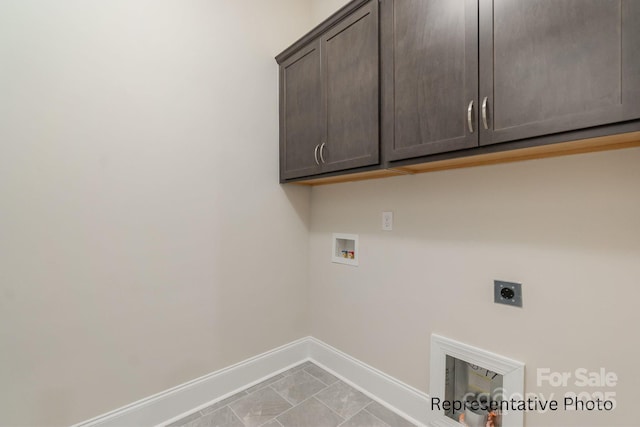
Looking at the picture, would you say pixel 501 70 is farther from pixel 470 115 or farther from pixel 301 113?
pixel 301 113

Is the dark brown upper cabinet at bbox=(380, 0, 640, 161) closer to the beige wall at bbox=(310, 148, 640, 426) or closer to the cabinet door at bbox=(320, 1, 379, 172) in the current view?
the cabinet door at bbox=(320, 1, 379, 172)

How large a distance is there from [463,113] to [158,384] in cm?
222

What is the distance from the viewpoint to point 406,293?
68.8 inches

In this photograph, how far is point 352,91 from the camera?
163 cm

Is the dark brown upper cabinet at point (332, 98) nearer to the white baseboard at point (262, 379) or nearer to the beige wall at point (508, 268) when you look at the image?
the beige wall at point (508, 268)

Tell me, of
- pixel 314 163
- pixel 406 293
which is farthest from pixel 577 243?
pixel 314 163

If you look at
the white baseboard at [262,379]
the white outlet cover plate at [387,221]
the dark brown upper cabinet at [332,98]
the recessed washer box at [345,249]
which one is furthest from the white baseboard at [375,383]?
the dark brown upper cabinet at [332,98]

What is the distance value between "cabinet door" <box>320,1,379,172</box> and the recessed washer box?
586 millimetres

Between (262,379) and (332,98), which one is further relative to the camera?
(262,379)

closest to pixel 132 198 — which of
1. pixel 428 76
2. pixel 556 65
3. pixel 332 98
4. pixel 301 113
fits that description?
pixel 301 113

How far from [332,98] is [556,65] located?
1.11 meters

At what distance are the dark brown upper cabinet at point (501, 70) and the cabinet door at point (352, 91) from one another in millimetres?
73

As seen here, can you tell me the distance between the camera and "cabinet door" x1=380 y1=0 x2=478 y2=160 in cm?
117

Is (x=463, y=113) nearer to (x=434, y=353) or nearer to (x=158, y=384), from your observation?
(x=434, y=353)
